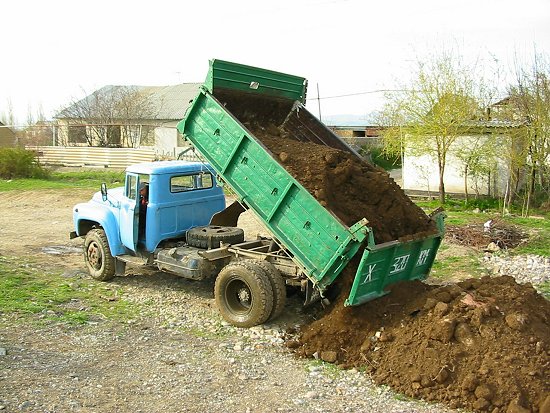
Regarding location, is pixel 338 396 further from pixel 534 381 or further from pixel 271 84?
pixel 271 84

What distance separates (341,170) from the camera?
732 cm

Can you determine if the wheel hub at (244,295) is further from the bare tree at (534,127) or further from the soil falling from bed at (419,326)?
the bare tree at (534,127)

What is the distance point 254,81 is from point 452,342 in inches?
186

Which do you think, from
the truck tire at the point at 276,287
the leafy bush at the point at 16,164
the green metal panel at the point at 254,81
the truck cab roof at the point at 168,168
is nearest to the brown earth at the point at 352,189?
the green metal panel at the point at 254,81

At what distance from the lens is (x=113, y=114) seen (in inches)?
1745

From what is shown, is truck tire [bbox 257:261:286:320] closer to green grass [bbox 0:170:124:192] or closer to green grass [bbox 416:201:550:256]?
green grass [bbox 416:201:550:256]

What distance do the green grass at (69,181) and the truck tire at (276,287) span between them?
628 inches

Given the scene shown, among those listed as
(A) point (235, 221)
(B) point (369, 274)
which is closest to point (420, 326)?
(B) point (369, 274)

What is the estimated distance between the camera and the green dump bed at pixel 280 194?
6.51 m

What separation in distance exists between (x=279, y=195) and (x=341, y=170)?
0.87 metres

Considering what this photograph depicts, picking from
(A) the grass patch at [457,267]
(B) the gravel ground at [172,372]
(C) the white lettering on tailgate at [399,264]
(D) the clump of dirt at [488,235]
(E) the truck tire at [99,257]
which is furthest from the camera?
(D) the clump of dirt at [488,235]

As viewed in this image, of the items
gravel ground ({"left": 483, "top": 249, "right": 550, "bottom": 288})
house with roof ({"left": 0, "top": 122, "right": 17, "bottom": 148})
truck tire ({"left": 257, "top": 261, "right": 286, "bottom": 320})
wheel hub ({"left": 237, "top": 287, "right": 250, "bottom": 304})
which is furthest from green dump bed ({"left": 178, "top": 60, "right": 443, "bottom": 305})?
house with roof ({"left": 0, "top": 122, "right": 17, "bottom": 148})

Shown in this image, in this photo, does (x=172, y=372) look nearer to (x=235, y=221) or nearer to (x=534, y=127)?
(x=235, y=221)

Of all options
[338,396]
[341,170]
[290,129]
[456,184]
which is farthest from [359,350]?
[456,184]
